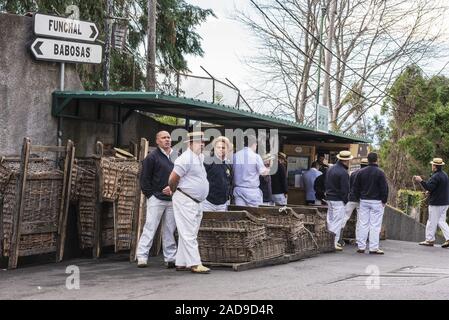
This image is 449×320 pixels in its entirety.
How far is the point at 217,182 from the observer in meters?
12.7

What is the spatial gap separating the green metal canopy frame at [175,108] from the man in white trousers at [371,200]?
2.18 meters

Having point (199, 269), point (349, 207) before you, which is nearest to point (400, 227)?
point (349, 207)

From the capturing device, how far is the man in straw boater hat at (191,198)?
11172 mm

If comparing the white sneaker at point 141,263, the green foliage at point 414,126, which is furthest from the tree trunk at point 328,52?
the white sneaker at point 141,263

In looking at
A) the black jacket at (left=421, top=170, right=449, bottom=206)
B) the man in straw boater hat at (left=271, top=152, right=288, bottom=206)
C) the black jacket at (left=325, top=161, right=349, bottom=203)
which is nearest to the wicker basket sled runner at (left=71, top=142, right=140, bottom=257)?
the black jacket at (left=325, top=161, right=349, bottom=203)

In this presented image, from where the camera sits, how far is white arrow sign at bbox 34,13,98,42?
1261cm

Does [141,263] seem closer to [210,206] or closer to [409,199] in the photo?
[210,206]

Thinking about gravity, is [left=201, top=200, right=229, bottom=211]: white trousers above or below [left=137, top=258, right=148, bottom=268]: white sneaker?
above

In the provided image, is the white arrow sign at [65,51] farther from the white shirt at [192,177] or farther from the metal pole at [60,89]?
the white shirt at [192,177]

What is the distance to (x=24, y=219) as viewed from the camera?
11.6 meters

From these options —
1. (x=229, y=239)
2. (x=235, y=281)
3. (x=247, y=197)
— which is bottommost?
(x=235, y=281)

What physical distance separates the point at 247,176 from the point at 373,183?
274cm

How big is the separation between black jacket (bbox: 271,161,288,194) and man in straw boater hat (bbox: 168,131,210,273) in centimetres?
558

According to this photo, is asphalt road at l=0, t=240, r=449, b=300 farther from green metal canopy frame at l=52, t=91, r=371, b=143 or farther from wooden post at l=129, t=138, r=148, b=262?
green metal canopy frame at l=52, t=91, r=371, b=143
